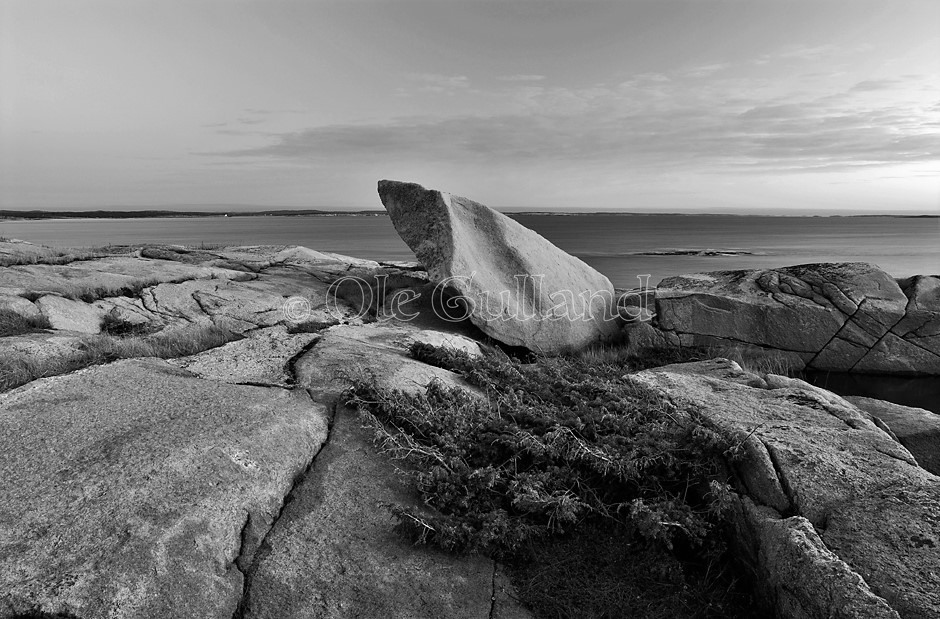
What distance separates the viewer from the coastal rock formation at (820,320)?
13.1 meters

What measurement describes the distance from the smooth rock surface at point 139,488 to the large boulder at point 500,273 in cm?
668

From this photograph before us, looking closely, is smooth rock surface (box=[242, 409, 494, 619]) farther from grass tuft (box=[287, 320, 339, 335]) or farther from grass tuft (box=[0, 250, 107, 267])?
grass tuft (box=[0, 250, 107, 267])

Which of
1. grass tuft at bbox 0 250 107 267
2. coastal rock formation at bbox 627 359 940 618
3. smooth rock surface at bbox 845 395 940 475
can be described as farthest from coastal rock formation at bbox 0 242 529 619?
grass tuft at bbox 0 250 107 267

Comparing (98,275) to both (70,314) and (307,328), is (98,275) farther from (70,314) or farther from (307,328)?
(307,328)

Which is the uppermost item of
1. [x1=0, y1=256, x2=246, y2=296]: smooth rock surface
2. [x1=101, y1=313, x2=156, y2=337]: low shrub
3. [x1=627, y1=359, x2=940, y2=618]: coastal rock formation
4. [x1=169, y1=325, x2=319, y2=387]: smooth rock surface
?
[x1=0, y1=256, x2=246, y2=296]: smooth rock surface

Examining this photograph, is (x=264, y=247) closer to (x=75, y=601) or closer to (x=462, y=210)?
(x=462, y=210)

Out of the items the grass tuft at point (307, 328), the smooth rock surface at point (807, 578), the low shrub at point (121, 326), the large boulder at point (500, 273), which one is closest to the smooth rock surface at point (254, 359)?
the grass tuft at point (307, 328)

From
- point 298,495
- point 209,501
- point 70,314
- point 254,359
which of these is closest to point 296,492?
point 298,495

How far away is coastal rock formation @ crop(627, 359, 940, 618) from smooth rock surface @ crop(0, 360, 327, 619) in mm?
4066

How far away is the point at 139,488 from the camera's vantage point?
4441mm

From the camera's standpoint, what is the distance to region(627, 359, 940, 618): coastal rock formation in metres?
3.68

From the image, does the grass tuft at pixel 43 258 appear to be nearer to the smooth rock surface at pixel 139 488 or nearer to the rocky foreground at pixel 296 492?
the rocky foreground at pixel 296 492

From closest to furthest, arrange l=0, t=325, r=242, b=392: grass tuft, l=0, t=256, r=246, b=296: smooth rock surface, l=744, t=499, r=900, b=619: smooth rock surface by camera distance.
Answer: l=744, t=499, r=900, b=619: smooth rock surface, l=0, t=325, r=242, b=392: grass tuft, l=0, t=256, r=246, b=296: smooth rock surface

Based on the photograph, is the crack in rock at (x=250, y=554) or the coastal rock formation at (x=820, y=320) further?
the coastal rock formation at (x=820, y=320)
